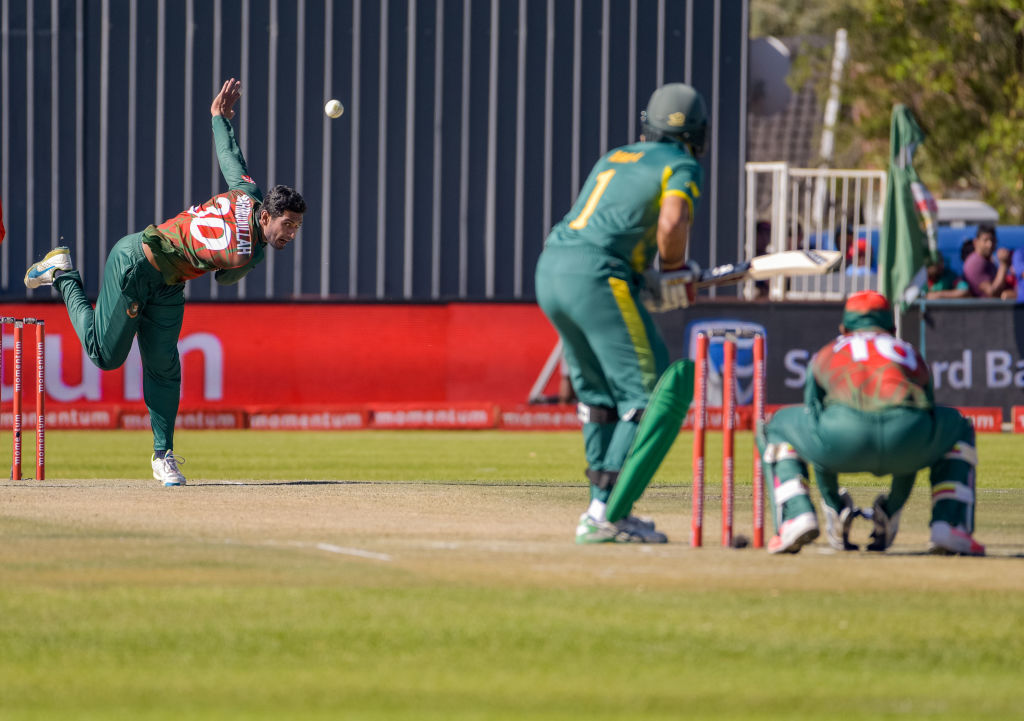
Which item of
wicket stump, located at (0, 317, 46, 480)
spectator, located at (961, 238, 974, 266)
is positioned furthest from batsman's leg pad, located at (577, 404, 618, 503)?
spectator, located at (961, 238, 974, 266)

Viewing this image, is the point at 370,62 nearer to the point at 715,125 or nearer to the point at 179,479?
the point at 715,125

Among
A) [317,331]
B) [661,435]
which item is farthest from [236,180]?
[317,331]

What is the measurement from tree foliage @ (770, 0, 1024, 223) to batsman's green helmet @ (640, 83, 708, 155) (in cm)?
2362

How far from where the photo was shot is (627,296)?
7723 millimetres

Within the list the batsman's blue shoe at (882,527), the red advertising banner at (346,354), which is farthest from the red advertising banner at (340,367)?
the batsman's blue shoe at (882,527)

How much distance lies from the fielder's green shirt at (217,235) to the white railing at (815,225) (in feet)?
39.4

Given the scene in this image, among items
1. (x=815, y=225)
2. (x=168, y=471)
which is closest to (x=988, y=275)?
(x=815, y=225)

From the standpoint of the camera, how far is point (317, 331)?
21531mm

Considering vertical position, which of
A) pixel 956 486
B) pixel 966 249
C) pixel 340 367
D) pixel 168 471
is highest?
A: pixel 966 249

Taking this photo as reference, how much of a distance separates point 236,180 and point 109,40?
13.8m

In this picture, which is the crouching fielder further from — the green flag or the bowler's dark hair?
the green flag

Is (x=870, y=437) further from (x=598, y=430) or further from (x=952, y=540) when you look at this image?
(x=598, y=430)

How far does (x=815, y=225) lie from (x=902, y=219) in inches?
82.7

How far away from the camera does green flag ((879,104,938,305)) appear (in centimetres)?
1983
